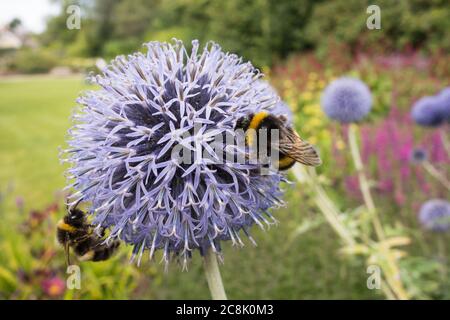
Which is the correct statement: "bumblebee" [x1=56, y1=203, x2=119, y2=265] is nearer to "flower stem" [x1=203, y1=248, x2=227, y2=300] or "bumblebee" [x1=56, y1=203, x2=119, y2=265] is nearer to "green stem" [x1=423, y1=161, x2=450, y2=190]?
"flower stem" [x1=203, y1=248, x2=227, y2=300]

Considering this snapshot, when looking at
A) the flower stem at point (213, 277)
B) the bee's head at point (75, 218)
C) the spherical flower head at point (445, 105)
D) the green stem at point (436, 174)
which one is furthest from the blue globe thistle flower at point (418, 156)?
the bee's head at point (75, 218)

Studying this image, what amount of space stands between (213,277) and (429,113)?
91.7 inches

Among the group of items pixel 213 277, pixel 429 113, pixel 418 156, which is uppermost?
pixel 429 113

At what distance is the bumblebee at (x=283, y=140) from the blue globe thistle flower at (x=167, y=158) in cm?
5

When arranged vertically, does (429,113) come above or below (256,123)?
above

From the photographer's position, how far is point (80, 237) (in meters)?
1.65

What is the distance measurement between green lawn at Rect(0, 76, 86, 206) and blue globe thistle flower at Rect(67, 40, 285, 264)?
6.10 feet

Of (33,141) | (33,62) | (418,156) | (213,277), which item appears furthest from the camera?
(33,62)

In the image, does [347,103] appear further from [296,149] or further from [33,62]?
[33,62]

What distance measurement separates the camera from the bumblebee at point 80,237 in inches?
64.1

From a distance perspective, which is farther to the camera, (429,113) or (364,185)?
(429,113)

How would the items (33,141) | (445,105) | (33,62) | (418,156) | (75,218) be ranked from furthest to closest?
(33,62) < (33,141) < (418,156) < (445,105) < (75,218)

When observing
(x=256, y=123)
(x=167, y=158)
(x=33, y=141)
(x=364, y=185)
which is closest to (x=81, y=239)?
(x=167, y=158)

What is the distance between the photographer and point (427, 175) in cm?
429
